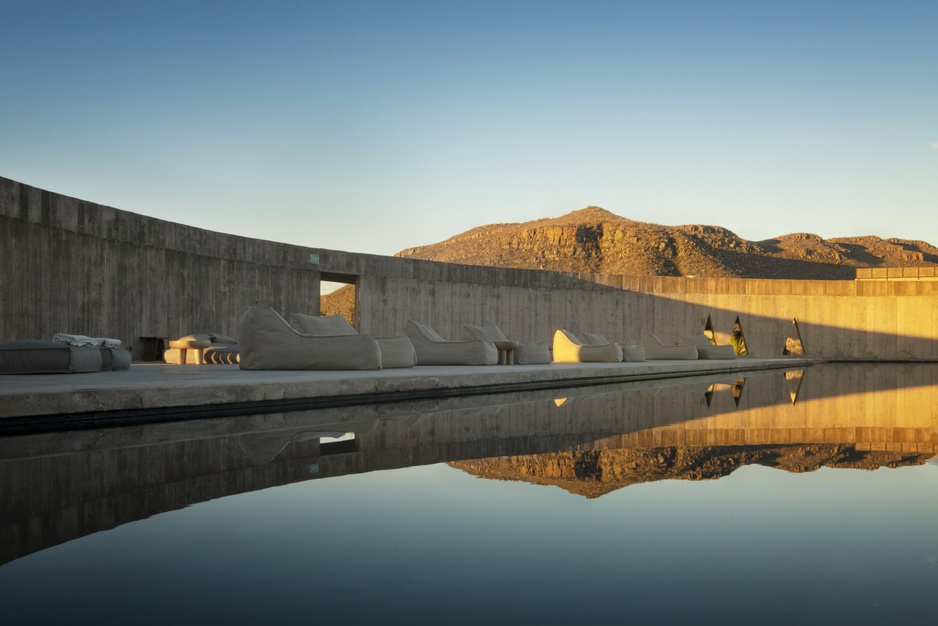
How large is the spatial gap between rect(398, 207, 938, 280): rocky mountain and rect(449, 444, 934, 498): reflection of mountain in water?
2179 inches

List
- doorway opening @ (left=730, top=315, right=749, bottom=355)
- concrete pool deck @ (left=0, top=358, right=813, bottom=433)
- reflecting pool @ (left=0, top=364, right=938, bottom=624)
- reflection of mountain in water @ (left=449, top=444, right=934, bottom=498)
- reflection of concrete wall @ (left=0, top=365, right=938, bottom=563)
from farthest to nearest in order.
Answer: doorway opening @ (left=730, top=315, right=749, bottom=355) → concrete pool deck @ (left=0, top=358, right=813, bottom=433) → reflection of mountain in water @ (left=449, top=444, right=934, bottom=498) → reflection of concrete wall @ (left=0, top=365, right=938, bottom=563) → reflecting pool @ (left=0, top=364, right=938, bottom=624)

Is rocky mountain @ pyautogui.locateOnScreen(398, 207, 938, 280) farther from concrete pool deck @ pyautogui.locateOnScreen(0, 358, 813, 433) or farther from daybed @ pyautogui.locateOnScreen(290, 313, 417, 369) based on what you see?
concrete pool deck @ pyautogui.locateOnScreen(0, 358, 813, 433)

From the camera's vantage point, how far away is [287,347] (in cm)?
858

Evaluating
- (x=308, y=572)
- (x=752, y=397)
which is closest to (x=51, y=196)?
(x=752, y=397)

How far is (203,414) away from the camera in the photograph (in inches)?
212

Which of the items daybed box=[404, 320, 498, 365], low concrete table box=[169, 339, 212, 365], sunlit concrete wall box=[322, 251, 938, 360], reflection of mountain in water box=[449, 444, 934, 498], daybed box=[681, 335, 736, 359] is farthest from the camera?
sunlit concrete wall box=[322, 251, 938, 360]

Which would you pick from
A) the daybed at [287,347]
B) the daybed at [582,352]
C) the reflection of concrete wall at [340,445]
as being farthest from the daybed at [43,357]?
the daybed at [582,352]

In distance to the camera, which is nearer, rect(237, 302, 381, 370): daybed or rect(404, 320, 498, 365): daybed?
rect(237, 302, 381, 370): daybed

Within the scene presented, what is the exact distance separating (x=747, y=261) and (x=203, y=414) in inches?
2501

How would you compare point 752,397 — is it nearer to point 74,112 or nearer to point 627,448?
point 627,448

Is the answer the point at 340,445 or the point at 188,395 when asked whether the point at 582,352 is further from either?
the point at 340,445

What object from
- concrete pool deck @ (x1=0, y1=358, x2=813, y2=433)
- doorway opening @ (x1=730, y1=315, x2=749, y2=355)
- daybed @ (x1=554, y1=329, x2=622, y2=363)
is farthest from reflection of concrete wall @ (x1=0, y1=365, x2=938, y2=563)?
doorway opening @ (x1=730, y1=315, x2=749, y2=355)

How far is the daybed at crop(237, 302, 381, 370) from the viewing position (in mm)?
Answer: 8531

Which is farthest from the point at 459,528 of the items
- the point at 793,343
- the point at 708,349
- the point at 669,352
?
the point at 793,343
